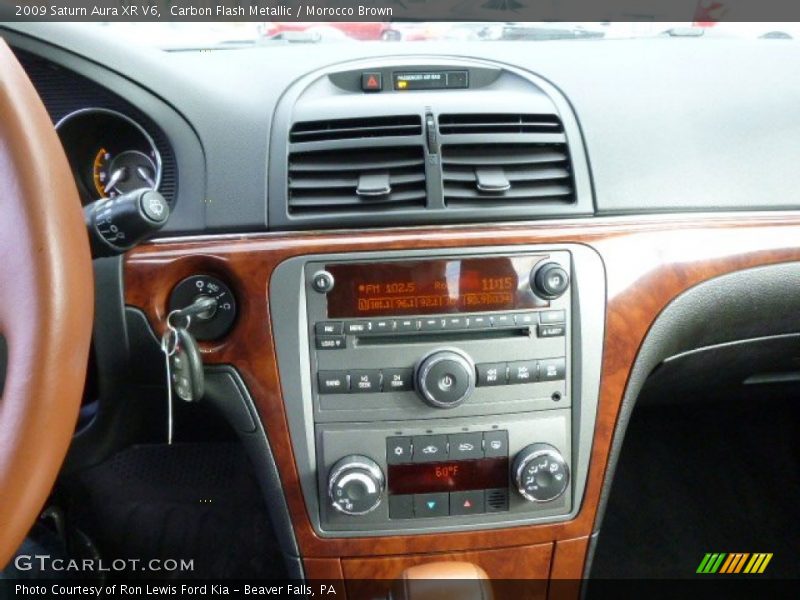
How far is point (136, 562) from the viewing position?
1.76 metres

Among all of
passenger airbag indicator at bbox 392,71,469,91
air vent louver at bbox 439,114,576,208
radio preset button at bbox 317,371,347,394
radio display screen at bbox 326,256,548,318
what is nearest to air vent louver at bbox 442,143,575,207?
air vent louver at bbox 439,114,576,208

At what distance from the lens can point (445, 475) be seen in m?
1.22

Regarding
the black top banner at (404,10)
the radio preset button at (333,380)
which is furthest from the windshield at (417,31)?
the radio preset button at (333,380)

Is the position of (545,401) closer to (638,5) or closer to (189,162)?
(189,162)

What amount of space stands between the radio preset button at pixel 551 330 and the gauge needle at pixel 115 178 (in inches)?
28.0

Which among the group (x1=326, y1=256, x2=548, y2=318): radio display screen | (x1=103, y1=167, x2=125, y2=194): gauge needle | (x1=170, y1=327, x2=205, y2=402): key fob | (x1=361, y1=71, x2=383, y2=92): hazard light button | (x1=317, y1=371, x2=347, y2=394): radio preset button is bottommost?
(x1=317, y1=371, x2=347, y2=394): radio preset button

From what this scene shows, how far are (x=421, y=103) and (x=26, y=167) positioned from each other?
0.67 m

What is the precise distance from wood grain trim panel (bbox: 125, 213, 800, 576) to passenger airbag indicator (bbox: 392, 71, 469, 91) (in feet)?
1.06

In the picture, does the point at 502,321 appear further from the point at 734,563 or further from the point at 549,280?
the point at 734,563

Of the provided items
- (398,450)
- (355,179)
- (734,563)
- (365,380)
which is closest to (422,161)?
(355,179)

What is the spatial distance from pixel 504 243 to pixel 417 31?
526mm

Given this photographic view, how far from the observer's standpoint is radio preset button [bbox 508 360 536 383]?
1.18 meters

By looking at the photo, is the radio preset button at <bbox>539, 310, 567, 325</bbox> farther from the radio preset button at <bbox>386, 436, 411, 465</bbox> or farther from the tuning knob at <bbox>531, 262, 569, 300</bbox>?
the radio preset button at <bbox>386, 436, 411, 465</bbox>

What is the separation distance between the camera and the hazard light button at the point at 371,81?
52.9 inches
